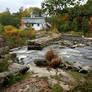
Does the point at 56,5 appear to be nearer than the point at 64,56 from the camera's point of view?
Yes

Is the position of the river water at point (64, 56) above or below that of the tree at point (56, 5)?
below

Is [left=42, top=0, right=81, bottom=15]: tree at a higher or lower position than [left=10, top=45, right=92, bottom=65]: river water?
higher

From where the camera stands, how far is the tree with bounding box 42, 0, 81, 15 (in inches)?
138

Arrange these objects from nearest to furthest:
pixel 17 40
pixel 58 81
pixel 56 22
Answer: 1. pixel 58 81
2. pixel 17 40
3. pixel 56 22

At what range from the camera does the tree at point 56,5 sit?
350 centimetres

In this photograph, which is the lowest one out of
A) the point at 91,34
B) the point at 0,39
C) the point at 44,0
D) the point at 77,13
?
the point at 91,34

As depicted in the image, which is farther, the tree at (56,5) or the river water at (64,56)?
the river water at (64,56)

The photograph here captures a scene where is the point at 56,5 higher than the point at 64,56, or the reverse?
the point at 56,5

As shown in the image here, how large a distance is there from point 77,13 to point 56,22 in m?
32.4

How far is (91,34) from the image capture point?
28859 mm

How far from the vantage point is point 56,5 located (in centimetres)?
364

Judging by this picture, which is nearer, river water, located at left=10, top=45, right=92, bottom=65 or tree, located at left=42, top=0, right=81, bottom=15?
tree, located at left=42, top=0, right=81, bottom=15

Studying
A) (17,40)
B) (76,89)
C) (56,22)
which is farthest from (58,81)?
(56,22)

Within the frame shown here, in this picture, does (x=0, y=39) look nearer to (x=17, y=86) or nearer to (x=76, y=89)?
(x=17, y=86)
